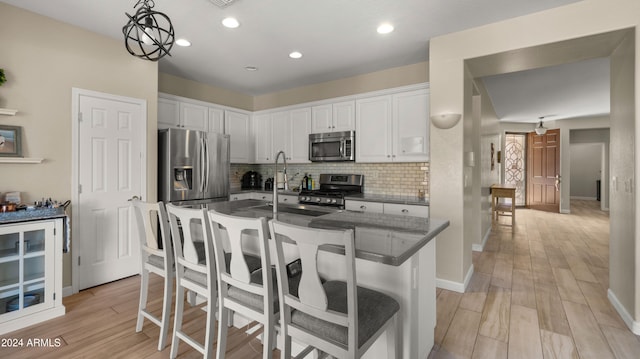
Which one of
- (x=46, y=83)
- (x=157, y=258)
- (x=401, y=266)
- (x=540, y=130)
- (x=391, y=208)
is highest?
(x=540, y=130)

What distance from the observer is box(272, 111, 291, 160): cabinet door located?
4871 mm

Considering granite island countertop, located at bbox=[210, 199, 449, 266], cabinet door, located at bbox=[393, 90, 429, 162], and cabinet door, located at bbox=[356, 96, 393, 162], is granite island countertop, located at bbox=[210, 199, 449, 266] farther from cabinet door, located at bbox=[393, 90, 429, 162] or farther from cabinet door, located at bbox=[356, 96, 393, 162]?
cabinet door, located at bbox=[356, 96, 393, 162]

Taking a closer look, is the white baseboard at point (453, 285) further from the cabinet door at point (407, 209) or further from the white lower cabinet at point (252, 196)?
the white lower cabinet at point (252, 196)

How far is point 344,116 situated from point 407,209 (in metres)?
1.64

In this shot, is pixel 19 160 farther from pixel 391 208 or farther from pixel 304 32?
pixel 391 208

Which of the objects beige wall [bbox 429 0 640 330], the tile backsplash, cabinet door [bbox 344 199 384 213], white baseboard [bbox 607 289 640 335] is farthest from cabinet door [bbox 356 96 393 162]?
white baseboard [bbox 607 289 640 335]

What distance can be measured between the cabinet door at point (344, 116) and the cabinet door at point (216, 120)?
5.98ft

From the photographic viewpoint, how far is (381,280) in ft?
5.32

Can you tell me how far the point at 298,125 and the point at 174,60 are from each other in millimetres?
1911

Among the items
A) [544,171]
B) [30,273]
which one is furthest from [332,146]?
[544,171]

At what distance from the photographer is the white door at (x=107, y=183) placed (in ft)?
9.73

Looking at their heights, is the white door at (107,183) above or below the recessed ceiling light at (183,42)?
below

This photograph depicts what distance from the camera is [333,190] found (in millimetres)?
4559

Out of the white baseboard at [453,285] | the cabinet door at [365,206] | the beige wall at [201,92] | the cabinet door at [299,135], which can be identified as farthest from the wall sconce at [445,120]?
the beige wall at [201,92]
